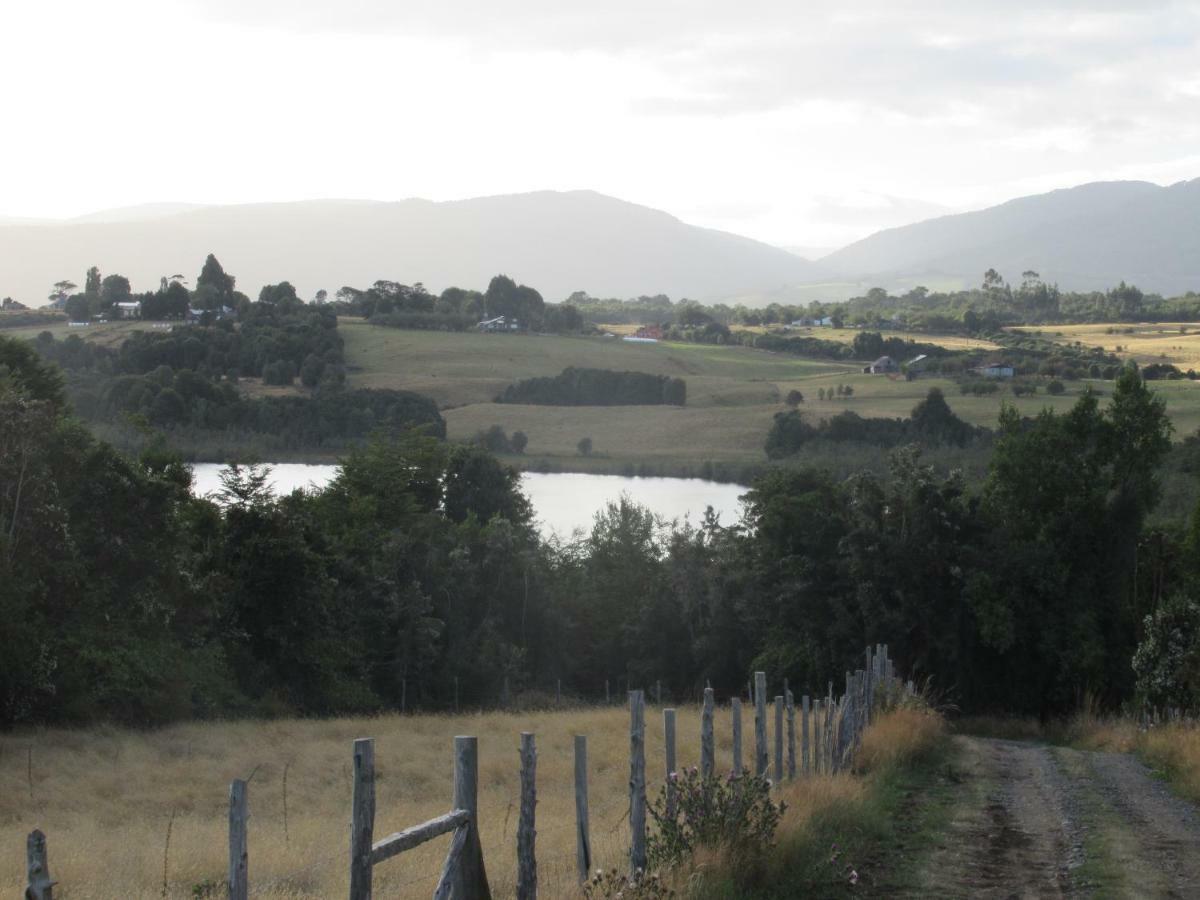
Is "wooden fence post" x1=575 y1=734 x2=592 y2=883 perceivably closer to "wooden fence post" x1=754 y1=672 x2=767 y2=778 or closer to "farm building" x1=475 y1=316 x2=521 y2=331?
"wooden fence post" x1=754 y1=672 x2=767 y2=778

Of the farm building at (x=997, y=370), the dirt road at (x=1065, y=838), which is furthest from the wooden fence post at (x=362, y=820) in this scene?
the farm building at (x=997, y=370)

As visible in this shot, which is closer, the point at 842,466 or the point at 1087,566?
A: the point at 1087,566

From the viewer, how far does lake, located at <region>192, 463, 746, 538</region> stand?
6450cm

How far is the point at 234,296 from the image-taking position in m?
143

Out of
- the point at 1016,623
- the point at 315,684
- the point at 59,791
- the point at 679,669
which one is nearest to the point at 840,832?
the point at 59,791

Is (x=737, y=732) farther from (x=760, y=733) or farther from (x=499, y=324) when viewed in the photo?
(x=499, y=324)

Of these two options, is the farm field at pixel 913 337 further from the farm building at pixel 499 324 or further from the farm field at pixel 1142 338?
the farm building at pixel 499 324

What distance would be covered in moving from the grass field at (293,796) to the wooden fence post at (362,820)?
8.21 feet

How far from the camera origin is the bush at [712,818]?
820cm

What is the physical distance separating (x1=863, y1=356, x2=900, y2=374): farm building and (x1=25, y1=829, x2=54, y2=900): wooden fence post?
119 m

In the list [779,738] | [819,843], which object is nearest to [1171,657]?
[779,738]

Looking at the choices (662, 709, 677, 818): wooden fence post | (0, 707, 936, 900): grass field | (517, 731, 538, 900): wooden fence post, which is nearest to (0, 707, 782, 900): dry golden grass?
(0, 707, 936, 900): grass field

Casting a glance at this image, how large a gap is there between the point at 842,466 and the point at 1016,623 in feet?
115

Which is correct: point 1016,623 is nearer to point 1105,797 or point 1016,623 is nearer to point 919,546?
point 919,546
